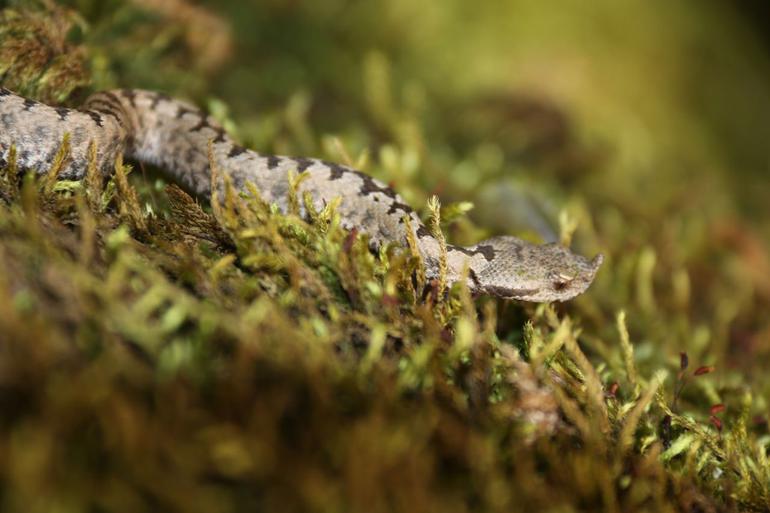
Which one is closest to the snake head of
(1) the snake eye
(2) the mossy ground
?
(1) the snake eye

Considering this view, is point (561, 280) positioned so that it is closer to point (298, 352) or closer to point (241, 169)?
point (298, 352)

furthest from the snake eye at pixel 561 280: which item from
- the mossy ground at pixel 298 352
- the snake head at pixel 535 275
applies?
the mossy ground at pixel 298 352

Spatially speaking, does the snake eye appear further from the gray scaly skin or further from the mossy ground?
the mossy ground

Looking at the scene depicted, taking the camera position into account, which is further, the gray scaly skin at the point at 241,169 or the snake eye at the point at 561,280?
the snake eye at the point at 561,280

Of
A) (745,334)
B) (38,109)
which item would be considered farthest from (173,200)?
(745,334)

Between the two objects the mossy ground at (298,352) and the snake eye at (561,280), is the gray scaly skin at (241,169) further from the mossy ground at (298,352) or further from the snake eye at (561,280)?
the mossy ground at (298,352)

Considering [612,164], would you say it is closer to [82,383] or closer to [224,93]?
[224,93]
